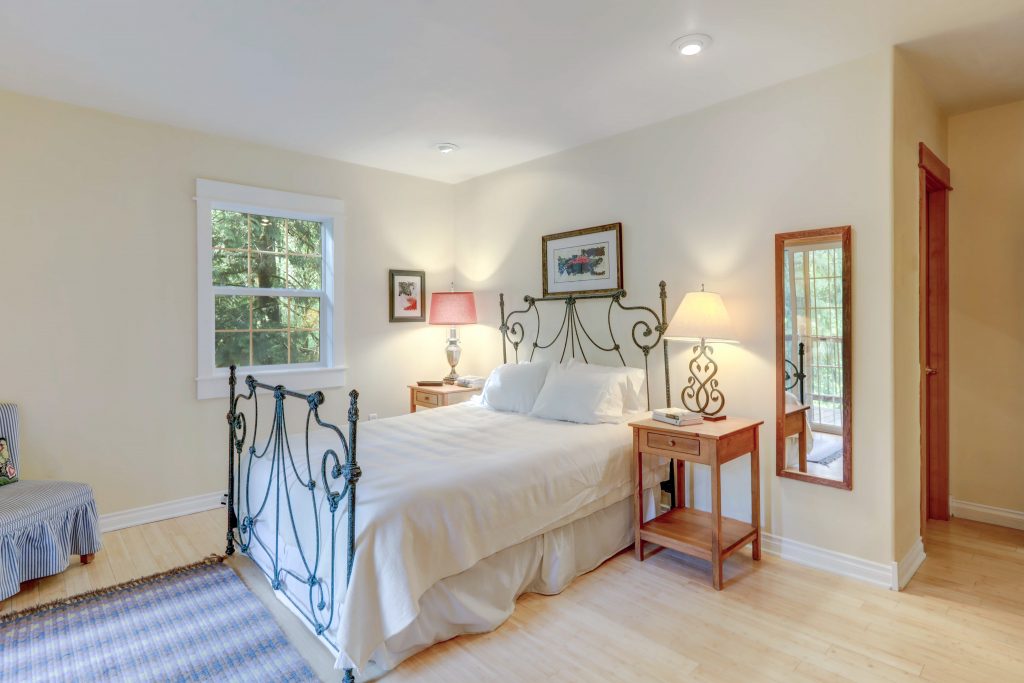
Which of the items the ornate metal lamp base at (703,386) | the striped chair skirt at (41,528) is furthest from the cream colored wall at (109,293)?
the ornate metal lamp base at (703,386)

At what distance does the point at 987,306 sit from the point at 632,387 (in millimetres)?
2175

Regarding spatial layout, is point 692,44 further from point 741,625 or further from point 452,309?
point 452,309

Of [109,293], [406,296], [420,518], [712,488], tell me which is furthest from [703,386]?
[109,293]

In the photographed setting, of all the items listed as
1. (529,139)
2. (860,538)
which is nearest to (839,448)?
(860,538)

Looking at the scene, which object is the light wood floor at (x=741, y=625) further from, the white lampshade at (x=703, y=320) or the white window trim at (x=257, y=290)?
the white window trim at (x=257, y=290)

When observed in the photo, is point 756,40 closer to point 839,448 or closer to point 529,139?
point 529,139

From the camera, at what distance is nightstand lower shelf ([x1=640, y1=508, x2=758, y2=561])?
103 inches

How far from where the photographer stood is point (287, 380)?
3926 mm

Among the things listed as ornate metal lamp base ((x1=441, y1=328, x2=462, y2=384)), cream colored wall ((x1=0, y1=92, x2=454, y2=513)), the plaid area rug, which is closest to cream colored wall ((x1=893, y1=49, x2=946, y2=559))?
the plaid area rug

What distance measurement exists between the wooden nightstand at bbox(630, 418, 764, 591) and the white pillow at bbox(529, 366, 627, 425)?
32 centimetres

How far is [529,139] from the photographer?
3.75m

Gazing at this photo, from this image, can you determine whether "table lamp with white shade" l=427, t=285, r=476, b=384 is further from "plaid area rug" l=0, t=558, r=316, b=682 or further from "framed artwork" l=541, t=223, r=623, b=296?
"plaid area rug" l=0, t=558, r=316, b=682

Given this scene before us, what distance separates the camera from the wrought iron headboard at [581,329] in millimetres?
3453

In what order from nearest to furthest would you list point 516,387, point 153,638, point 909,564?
point 153,638
point 909,564
point 516,387
